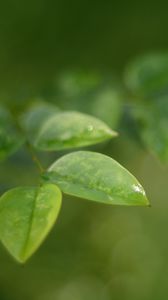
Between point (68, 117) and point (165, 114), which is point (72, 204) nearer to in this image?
point (165, 114)

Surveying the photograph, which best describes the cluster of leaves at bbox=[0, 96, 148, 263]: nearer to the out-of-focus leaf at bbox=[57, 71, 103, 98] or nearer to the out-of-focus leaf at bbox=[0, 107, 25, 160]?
the out-of-focus leaf at bbox=[0, 107, 25, 160]

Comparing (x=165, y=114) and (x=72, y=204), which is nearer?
(x=165, y=114)

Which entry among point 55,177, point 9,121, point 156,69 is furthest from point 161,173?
point 55,177

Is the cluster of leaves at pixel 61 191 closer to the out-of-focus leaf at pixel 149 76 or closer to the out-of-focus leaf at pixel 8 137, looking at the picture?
the out-of-focus leaf at pixel 8 137

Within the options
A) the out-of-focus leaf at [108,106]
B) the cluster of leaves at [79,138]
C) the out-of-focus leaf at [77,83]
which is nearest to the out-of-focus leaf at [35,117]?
the cluster of leaves at [79,138]

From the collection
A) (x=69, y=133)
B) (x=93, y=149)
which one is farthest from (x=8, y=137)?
A: (x=93, y=149)

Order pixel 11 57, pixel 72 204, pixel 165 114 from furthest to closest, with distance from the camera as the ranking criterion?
pixel 11 57 < pixel 72 204 < pixel 165 114
